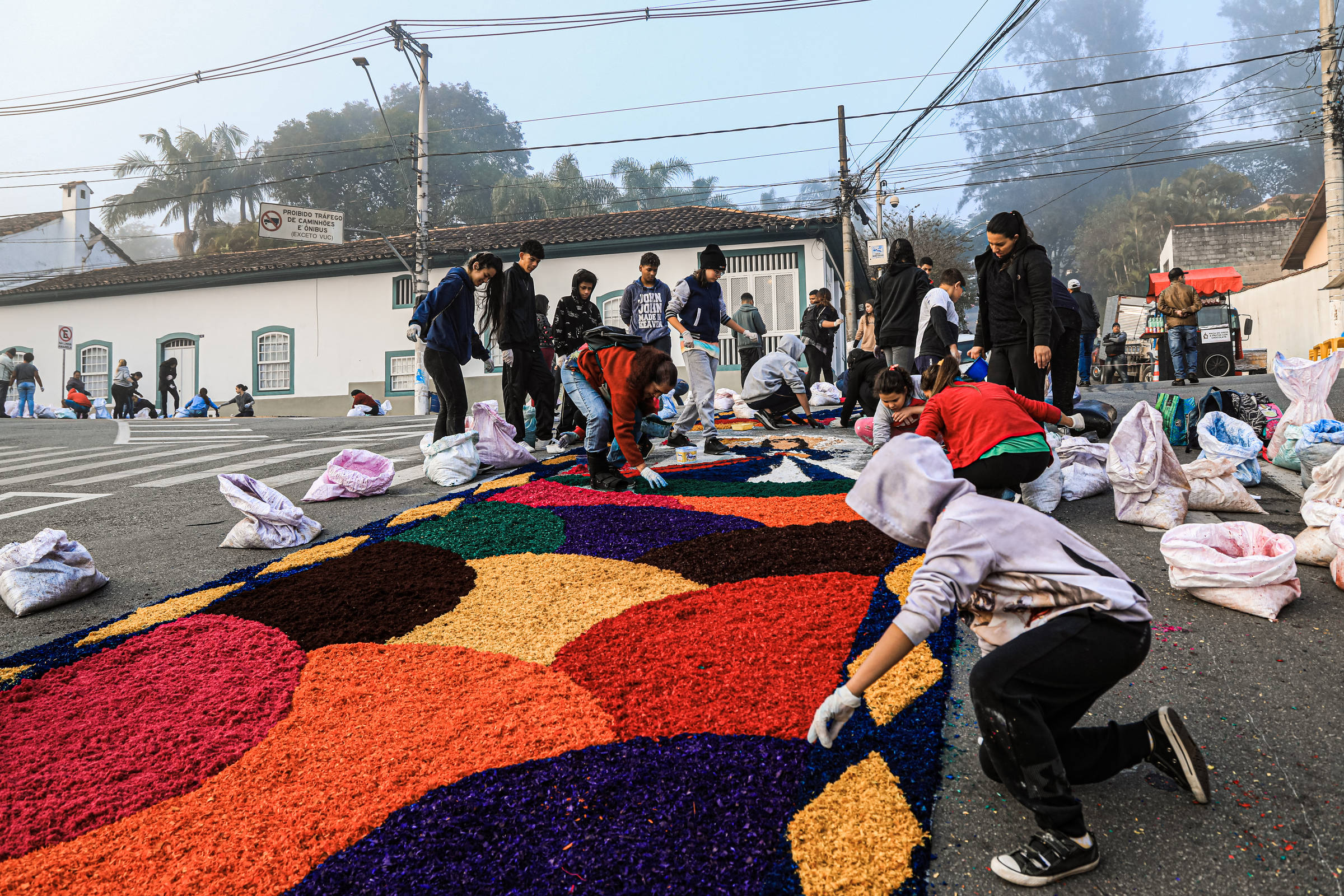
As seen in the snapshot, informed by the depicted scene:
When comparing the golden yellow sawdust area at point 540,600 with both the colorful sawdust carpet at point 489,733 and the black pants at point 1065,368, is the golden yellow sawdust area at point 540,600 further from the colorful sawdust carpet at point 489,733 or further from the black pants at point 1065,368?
the black pants at point 1065,368

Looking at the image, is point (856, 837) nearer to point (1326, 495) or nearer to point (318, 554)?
point (1326, 495)

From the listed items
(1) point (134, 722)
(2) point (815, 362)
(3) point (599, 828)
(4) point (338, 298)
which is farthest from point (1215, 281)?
(1) point (134, 722)

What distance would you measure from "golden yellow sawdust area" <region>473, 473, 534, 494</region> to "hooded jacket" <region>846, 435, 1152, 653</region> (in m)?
3.99

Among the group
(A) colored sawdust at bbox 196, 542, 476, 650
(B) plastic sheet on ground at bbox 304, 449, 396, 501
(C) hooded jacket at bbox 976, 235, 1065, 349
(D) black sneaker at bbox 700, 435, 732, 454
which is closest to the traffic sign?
(B) plastic sheet on ground at bbox 304, 449, 396, 501

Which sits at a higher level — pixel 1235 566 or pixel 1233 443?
pixel 1233 443

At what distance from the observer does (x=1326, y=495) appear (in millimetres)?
3777

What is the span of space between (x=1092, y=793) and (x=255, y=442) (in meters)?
10.1

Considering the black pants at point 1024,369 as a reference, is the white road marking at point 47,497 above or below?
below

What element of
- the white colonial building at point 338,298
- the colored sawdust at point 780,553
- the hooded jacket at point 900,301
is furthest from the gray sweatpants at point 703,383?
the white colonial building at point 338,298

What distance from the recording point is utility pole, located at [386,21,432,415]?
19281 mm

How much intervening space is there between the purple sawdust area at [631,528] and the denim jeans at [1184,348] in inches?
402

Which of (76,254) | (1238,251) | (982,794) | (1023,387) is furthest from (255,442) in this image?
(1238,251)

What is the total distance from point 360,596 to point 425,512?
60.7 inches

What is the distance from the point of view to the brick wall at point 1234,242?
37.7 m
